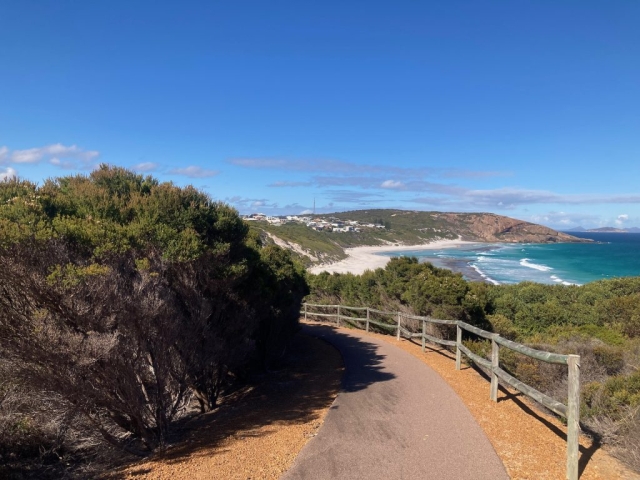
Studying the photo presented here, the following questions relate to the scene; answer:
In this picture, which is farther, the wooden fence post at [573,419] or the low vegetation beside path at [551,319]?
the low vegetation beside path at [551,319]

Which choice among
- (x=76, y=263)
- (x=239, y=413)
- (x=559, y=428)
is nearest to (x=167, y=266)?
(x=76, y=263)

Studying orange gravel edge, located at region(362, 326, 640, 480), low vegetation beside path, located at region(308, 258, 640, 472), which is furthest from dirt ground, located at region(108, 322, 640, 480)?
low vegetation beside path, located at region(308, 258, 640, 472)

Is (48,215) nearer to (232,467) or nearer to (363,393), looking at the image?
(232,467)

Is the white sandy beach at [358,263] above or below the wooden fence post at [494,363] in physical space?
below

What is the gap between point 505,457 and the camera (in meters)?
4.33

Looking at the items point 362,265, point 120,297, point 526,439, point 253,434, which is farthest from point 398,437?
point 362,265

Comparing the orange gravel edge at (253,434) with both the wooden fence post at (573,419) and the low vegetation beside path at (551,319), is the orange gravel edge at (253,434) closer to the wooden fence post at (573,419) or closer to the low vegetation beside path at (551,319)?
the wooden fence post at (573,419)

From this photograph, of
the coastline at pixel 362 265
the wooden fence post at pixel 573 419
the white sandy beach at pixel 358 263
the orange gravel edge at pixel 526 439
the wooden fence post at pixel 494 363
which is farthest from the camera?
the white sandy beach at pixel 358 263

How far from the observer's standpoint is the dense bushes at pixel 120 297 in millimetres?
4352

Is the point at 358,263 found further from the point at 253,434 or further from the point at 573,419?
the point at 573,419

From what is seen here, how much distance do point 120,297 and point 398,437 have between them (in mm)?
3570

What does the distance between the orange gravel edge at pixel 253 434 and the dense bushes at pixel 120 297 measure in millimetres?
594

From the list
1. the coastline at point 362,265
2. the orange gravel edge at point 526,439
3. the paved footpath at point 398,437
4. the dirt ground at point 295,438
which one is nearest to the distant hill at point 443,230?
the coastline at point 362,265

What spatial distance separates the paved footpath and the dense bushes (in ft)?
7.12
